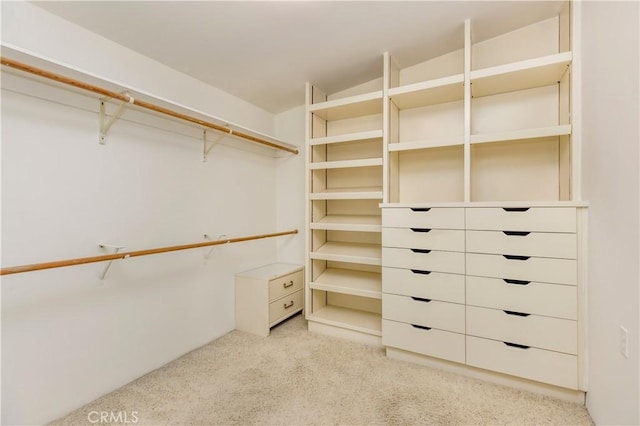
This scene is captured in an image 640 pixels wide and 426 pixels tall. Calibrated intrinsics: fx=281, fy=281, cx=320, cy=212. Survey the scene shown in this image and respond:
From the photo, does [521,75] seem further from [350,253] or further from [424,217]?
[350,253]

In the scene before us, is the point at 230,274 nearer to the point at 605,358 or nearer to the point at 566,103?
the point at 605,358

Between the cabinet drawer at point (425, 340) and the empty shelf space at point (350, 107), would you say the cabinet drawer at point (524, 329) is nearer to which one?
the cabinet drawer at point (425, 340)

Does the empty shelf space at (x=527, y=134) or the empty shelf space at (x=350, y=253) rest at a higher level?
the empty shelf space at (x=527, y=134)

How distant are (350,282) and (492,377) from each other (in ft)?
3.87

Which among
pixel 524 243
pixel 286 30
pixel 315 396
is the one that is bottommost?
pixel 315 396

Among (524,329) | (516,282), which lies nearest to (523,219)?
(516,282)

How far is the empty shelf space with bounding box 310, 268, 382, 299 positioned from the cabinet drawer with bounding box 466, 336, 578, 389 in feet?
2.42

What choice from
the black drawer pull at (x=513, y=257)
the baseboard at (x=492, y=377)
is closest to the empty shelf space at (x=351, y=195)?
the black drawer pull at (x=513, y=257)

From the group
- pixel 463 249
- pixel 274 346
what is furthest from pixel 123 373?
pixel 463 249

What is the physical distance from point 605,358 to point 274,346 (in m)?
2.00

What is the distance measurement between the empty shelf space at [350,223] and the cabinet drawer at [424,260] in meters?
0.27

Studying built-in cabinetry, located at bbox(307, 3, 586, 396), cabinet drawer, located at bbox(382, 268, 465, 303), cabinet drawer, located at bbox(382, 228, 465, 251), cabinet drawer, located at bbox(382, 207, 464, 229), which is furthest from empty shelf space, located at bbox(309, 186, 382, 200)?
cabinet drawer, located at bbox(382, 268, 465, 303)

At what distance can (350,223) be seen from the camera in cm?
253

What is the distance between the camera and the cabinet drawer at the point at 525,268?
5.16 ft
